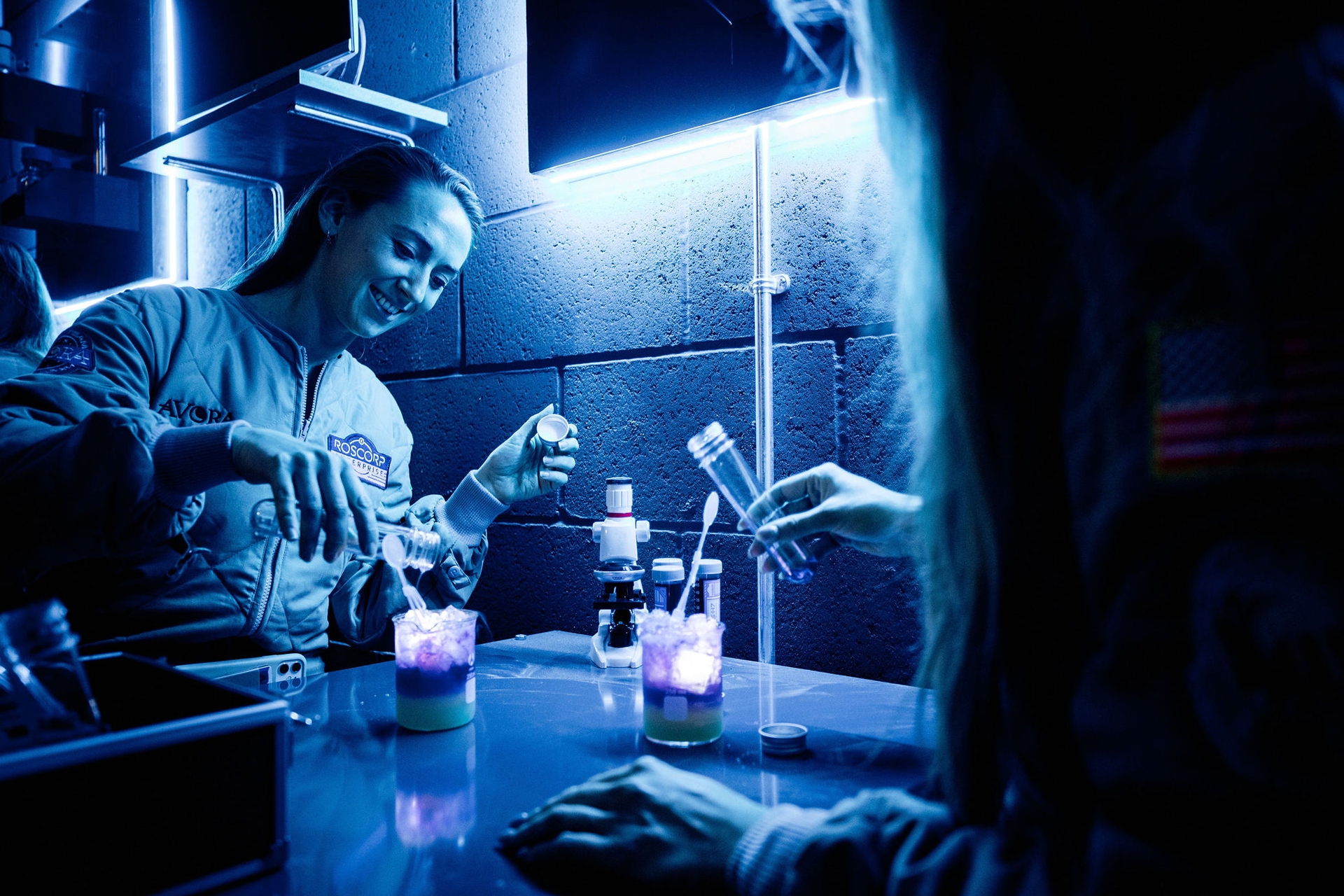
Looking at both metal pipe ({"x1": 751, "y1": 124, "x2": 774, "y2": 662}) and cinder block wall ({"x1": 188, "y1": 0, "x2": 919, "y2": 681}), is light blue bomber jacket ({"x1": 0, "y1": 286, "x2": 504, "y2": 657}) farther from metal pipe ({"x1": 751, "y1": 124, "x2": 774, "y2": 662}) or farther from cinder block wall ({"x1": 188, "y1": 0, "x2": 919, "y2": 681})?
metal pipe ({"x1": 751, "y1": 124, "x2": 774, "y2": 662})

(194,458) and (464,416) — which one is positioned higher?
(464,416)

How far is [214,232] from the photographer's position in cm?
306

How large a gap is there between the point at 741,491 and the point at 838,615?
1.33 ft

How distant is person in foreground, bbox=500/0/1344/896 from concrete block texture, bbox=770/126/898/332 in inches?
36.8

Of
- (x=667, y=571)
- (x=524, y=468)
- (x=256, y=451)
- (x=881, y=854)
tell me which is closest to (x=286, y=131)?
(x=524, y=468)

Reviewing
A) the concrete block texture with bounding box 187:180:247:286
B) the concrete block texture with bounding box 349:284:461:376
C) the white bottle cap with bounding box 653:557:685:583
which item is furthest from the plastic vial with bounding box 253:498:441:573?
the concrete block texture with bounding box 187:180:247:286

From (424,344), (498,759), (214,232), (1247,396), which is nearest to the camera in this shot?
(1247,396)

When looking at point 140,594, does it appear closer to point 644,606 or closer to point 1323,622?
point 644,606

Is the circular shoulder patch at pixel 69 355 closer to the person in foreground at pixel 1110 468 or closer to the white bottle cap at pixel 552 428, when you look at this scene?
the white bottle cap at pixel 552 428

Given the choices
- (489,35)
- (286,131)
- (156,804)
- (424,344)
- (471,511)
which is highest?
(489,35)

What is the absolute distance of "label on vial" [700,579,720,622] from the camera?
1.49 meters

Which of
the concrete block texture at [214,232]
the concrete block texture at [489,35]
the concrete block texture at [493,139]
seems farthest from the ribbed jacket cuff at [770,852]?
the concrete block texture at [214,232]

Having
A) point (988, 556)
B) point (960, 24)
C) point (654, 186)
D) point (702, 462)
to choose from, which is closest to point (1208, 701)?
point (988, 556)

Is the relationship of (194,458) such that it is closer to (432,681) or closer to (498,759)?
(432,681)
